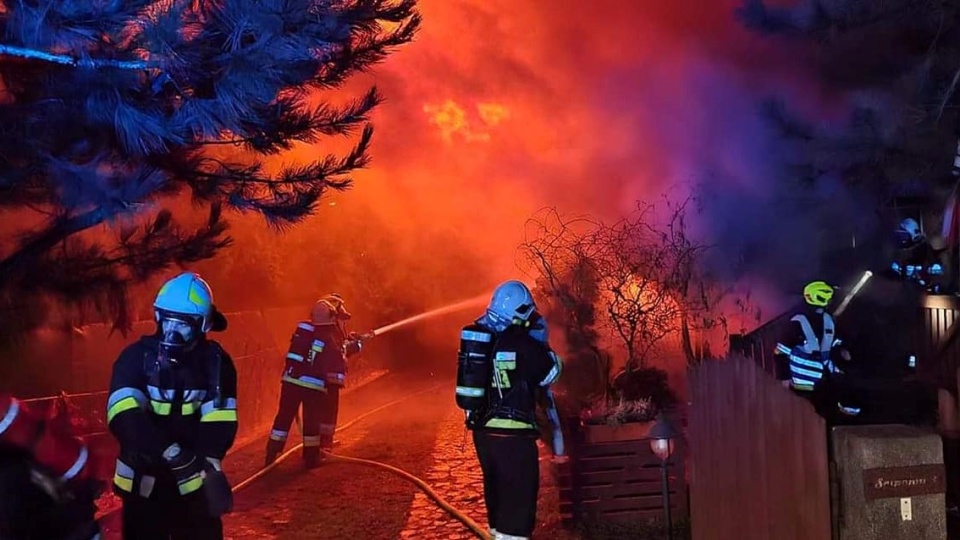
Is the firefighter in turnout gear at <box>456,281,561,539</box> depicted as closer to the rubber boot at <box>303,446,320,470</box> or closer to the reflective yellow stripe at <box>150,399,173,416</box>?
the reflective yellow stripe at <box>150,399,173,416</box>

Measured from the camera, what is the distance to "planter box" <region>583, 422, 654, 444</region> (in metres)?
5.11

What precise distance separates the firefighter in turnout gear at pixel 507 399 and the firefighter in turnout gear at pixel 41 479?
2.09m

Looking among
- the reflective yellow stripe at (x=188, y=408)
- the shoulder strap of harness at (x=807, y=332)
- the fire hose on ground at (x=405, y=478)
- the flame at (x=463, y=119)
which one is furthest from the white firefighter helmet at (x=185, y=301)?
the flame at (x=463, y=119)

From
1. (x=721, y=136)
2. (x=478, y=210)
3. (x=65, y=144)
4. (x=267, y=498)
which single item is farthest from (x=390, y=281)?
(x=65, y=144)

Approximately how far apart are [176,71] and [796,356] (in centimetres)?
490

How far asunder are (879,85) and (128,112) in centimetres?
499

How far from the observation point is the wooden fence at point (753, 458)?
307cm

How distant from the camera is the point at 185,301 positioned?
3.42m

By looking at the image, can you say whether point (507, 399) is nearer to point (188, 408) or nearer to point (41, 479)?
point (188, 408)

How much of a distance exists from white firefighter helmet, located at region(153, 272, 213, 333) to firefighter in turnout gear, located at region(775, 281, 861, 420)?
4504 millimetres

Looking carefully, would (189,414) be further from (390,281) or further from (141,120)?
(390,281)

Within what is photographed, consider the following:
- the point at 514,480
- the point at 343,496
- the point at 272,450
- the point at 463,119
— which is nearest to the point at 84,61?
the point at 514,480

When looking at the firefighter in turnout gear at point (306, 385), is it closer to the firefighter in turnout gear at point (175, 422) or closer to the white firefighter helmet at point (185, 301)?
the firefighter in turnout gear at point (175, 422)

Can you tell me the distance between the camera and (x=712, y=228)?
30.0ft
